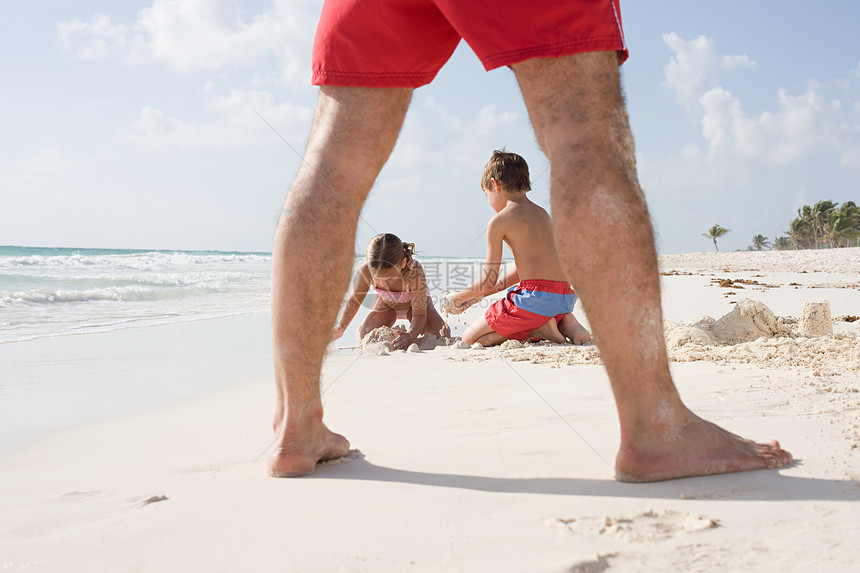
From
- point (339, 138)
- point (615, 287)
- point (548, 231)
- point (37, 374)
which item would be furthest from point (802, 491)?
point (37, 374)

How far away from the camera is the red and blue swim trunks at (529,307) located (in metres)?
4.16

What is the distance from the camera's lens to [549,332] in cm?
432

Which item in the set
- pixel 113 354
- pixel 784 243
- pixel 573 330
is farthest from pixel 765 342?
pixel 784 243

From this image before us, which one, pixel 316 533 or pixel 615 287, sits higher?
pixel 615 287

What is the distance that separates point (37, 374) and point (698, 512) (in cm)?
337

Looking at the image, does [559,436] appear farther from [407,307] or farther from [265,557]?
[407,307]

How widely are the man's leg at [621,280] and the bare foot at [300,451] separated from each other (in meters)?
0.68

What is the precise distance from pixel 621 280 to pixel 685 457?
380mm

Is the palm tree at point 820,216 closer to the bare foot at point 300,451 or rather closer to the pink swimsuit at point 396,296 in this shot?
the pink swimsuit at point 396,296

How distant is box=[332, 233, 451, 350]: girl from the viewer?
490 centimetres

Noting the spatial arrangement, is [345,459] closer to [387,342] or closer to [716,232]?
[387,342]

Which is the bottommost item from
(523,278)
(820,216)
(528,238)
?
(523,278)

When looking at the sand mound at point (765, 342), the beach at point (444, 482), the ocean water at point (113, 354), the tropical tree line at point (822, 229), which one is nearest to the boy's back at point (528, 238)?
the sand mound at point (765, 342)

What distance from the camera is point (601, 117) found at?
134 cm
